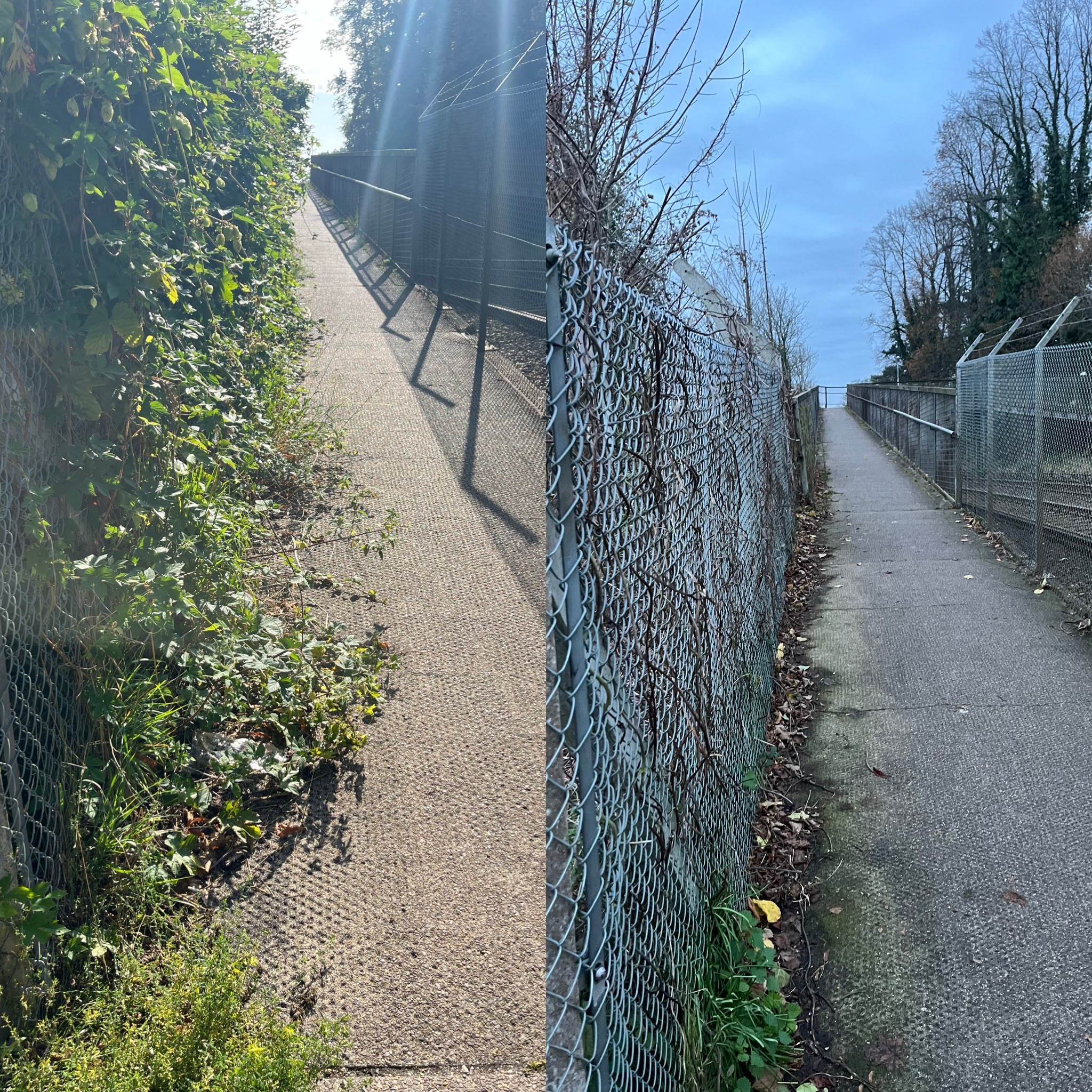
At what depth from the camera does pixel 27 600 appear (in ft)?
10.9

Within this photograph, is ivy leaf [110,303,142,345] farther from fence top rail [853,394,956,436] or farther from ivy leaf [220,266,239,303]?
fence top rail [853,394,956,436]

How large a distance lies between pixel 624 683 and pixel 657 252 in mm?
3418

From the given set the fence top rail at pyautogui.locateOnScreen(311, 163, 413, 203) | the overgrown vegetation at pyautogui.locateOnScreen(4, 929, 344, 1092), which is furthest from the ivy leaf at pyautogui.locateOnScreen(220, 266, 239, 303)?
the fence top rail at pyautogui.locateOnScreen(311, 163, 413, 203)

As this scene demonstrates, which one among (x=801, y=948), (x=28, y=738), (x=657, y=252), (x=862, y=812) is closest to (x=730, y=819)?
(x=801, y=948)

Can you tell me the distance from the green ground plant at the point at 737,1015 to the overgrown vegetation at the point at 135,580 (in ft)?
3.38

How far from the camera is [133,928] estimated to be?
10.2 ft

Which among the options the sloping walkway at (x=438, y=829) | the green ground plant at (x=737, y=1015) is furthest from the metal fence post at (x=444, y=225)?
the green ground plant at (x=737, y=1015)

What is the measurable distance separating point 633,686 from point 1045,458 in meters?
7.02

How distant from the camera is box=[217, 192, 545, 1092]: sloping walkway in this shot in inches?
115

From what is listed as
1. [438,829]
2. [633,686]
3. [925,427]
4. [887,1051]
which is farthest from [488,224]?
[925,427]

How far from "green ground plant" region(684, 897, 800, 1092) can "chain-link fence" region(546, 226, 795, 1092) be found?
7cm

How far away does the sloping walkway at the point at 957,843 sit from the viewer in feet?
9.61

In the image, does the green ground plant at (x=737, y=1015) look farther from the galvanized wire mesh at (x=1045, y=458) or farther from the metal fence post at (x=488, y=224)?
the metal fence post at (x=488, y=224)

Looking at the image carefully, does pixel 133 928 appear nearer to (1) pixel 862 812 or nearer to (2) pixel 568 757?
(2) pixel 568 757
